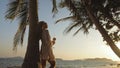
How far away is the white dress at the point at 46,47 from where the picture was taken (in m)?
9.40

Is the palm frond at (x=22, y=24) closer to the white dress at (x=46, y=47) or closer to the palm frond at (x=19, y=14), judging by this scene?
the palm frond at (x=19, y=14)

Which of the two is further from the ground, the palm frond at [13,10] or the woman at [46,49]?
the palm frond at [13,10]

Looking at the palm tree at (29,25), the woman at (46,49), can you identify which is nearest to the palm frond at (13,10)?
the palm tree at (29,25)

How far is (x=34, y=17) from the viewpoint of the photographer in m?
10.7

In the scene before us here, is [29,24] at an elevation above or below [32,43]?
above

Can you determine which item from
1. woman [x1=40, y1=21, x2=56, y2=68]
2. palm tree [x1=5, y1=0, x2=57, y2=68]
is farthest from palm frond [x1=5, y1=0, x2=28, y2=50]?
woman [x1=40, y1=21, x2=56, y2=68]

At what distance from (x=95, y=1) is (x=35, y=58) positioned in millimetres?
6109

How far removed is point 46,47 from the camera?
9.47 m

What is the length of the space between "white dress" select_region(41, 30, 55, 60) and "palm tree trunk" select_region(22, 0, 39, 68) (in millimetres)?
764

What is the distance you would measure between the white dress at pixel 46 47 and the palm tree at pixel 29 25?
0.76m

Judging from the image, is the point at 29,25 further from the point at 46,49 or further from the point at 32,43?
the point at 46,49

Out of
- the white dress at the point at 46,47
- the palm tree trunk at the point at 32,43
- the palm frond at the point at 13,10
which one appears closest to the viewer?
the white dress at the point at 46,47

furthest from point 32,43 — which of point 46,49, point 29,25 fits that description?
point 46,49

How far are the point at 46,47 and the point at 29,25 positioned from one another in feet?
5.22
